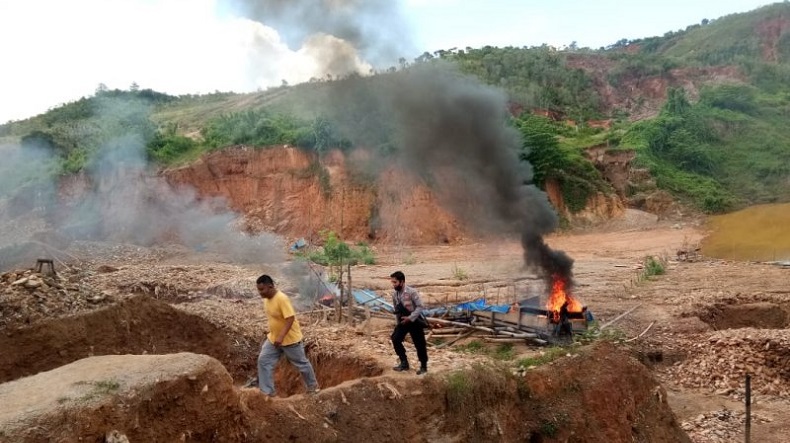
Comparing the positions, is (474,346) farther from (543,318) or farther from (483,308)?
(483,308)

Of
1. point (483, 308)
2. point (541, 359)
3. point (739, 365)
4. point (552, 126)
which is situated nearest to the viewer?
point (541, 359)

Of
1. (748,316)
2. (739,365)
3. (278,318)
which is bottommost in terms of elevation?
(739,365)

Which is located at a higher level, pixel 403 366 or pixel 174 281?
pixel 174 281

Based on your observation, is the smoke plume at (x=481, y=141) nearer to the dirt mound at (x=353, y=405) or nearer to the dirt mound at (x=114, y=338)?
the dirt mound at (x=353, y=405)

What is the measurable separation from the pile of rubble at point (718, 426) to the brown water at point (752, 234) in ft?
51.2

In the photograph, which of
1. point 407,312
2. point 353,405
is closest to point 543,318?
point 407,312

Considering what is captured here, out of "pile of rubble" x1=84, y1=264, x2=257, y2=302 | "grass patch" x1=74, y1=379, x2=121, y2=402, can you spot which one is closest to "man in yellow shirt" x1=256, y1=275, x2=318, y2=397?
"grass patch" x1=74, y1=379, x2=121, y2=402

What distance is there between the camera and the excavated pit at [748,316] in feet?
45.6

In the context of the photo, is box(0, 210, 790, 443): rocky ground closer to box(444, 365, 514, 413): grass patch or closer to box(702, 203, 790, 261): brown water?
box(444, 365, 514, 413): grass patch

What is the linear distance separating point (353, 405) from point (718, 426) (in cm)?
637

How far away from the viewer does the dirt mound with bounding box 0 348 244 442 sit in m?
4.40

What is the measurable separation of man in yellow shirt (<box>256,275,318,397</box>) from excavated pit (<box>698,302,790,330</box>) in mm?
10818

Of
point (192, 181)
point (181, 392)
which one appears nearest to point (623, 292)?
point (181, 392)

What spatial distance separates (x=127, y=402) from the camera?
4.80m
